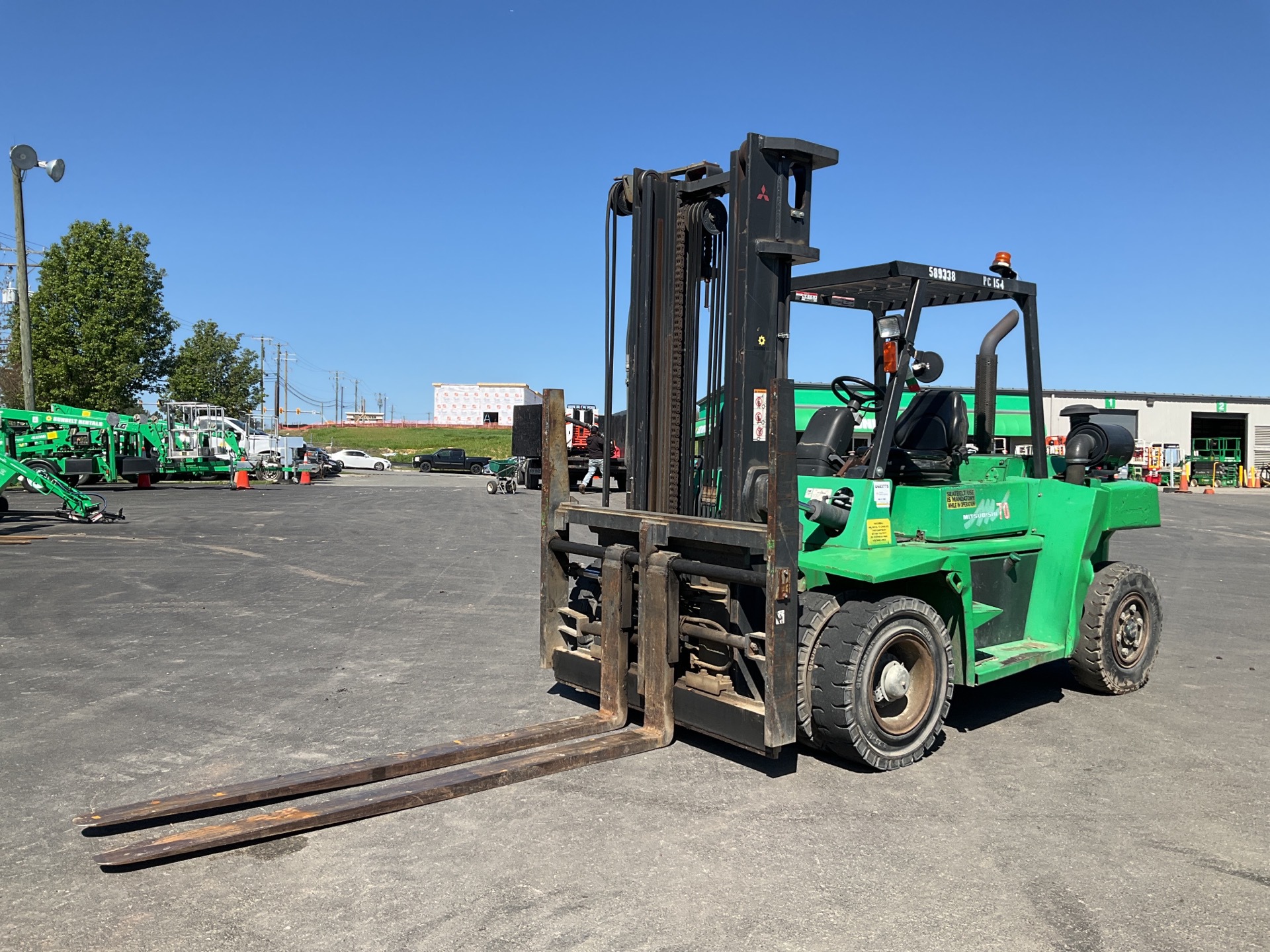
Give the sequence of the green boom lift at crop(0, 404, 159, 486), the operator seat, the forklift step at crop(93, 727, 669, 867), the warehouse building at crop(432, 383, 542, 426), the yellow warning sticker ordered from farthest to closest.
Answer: the warehouse building at crop(432, 383, 542, 426)
the green boom lift at crop(0, 404, 159, 486)
the operator seat
the yellow warning sticker
the forklift step at crop(93, 727, 669, 867)

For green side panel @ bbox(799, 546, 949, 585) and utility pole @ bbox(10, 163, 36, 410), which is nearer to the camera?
green side panel @ bbox(799, 546, 949, 585)

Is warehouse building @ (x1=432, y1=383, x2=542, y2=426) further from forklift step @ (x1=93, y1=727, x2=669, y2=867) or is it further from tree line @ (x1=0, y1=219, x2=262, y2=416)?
forklift step @ (x1=93, y1=727, x2=669, y2=867)

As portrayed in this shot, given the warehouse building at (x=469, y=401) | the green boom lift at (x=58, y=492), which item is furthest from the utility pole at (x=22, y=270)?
the warehouse building at (x=469, y=401)

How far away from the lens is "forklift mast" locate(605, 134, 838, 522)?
5.39m

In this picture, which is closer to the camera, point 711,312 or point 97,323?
point 711,312

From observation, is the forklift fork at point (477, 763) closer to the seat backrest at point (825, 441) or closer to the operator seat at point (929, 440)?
the seat backrest at point (825, 441)

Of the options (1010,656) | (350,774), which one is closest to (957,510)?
(1010,656)

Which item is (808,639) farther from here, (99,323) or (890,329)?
(99,323)

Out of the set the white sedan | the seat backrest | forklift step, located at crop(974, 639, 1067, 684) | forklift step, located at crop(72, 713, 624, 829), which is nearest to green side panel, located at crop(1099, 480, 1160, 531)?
forklift step, located at crop(974, 639, 1067, 684)

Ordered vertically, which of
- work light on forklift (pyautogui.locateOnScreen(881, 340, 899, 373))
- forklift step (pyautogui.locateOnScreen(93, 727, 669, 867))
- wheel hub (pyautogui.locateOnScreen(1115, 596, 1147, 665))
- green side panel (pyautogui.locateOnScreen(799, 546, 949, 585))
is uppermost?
work light on forklift (pyautogui.locateOnScreen(881, 340, 899, 373))

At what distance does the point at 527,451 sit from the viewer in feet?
84.4

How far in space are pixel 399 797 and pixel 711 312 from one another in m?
3.24

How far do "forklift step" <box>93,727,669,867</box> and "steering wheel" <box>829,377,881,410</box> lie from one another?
8.21 feet

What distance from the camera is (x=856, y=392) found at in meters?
6.41
